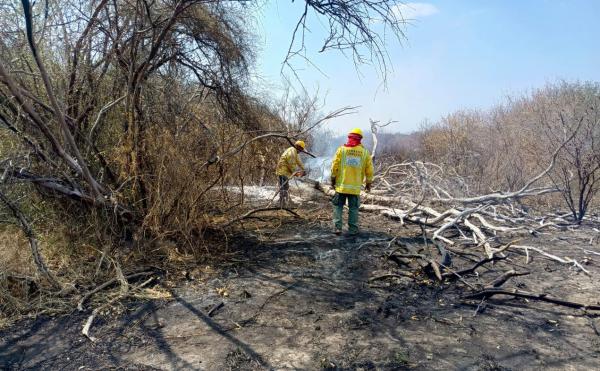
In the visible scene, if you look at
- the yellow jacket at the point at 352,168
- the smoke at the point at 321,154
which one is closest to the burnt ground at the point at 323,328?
the yellow jacket at the point at 352,168

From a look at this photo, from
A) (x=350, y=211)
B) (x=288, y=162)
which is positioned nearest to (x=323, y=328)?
(x=350, y=211)

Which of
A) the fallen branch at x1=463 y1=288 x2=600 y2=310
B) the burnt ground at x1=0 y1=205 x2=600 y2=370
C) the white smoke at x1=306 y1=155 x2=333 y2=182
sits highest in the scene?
the white smoke at x1=306 y1=155 x2=333 y2=182

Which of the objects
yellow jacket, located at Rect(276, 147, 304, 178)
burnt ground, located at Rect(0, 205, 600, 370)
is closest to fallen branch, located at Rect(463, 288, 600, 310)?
burnt ground, located at Rect(0, 205, 600, 370)

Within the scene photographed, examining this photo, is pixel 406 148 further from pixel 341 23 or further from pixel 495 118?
pixel 341 23

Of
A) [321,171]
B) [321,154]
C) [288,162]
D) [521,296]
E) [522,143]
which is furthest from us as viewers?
[321,154]

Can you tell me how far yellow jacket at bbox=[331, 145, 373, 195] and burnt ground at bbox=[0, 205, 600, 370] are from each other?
1565 millimetres

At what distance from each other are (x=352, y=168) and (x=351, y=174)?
0.10 m

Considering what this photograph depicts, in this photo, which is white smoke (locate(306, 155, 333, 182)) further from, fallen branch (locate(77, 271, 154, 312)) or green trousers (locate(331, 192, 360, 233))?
fallen branch (locate(77, 271, 154, 312))

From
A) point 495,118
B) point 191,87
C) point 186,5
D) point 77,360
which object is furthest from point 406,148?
point 77,360

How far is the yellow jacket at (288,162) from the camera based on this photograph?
26.3ft

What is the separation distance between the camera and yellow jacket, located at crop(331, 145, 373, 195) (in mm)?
6371

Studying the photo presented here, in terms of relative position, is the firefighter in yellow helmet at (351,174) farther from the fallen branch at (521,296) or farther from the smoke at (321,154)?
the smoke at (321,154)

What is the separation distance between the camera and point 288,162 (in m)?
8.12

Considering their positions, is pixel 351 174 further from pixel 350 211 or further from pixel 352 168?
pixel 350 211
